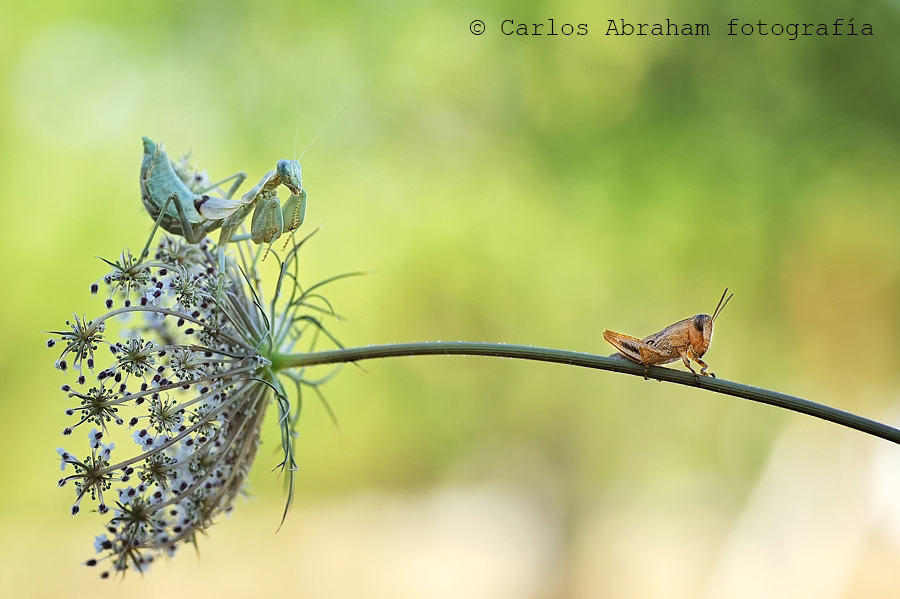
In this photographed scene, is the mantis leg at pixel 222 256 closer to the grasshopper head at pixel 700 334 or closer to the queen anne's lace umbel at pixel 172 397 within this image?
the queen anne's lace umbel at pixel 172 397

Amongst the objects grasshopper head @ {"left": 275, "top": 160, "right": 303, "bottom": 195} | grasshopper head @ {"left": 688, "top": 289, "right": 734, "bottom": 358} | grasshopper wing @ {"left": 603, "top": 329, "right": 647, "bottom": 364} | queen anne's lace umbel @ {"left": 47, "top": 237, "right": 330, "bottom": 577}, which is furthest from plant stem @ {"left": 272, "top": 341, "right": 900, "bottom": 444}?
grasshopper head @ {"left": 275, "top": 160, "right": 303, "bottom": 195}

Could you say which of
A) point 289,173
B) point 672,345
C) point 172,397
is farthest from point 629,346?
point 172,397

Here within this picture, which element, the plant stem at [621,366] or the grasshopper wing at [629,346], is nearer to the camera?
the plant stem at [621,366]

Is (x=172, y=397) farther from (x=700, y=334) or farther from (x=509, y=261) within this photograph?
(x=509, y=261)

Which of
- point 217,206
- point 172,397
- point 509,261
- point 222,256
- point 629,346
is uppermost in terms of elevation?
point 509,261

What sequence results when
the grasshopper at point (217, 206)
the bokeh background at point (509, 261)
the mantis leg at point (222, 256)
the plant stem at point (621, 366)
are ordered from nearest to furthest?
the plant stem at point (621, 366), the mantis leg at point (222, 256), the grasshopper at point (217, 206), the bokeh background at point (509, 261)

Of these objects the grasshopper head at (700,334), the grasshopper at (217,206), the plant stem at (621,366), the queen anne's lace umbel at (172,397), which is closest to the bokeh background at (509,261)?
the grasshopper at (217,206)
